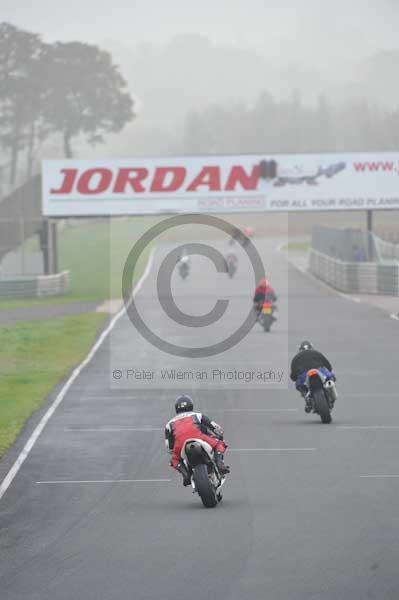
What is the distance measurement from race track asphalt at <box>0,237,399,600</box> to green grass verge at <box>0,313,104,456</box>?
32.1 inches

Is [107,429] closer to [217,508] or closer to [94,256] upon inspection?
[217,508]

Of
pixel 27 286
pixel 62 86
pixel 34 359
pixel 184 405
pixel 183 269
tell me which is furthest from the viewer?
pixel 62 86

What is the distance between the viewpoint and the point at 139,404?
23562 millimetres

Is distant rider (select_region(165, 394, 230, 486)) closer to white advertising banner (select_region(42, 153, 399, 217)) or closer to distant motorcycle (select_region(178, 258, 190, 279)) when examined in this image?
white advertising banner (select_region(42, 153, 399, 217))

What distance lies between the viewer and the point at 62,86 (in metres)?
123

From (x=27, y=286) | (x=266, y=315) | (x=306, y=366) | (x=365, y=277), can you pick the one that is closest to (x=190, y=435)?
(x=306, y=366)

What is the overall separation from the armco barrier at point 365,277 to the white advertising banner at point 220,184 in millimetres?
3569

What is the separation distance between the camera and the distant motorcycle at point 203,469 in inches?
543

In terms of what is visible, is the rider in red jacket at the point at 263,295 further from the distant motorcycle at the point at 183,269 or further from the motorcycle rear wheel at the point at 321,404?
the distant motorcycle at the point at 183,269

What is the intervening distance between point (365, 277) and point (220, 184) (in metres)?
8.22

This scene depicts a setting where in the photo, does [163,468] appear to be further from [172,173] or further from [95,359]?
[172,173]

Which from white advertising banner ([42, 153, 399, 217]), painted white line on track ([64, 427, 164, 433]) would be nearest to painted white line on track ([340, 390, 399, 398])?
painted white line on track ([64, 427, 164, 433])

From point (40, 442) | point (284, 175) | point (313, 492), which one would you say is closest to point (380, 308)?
point (284, 175)

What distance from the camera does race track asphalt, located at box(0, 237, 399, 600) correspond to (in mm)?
10547
